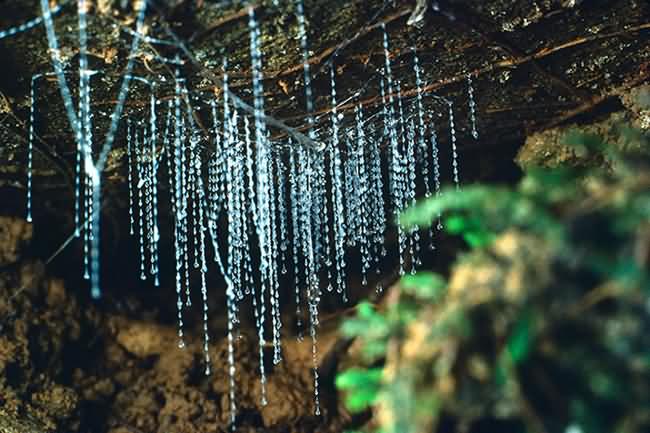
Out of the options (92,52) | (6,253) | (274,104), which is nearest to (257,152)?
(274,104)

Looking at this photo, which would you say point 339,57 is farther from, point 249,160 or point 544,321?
point 544,321

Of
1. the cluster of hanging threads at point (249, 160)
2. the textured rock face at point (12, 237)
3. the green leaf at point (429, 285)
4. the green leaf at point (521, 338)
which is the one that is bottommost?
the green leaf at point (521, 338)

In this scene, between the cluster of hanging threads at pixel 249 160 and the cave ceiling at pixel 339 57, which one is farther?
the cluster of hanging threads at pixel 249 160

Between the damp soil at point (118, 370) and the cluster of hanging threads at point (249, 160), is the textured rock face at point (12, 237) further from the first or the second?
the cluster of hanging threads at point (249, 160)

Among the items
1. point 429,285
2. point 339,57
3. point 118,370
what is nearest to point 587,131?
point 339,57

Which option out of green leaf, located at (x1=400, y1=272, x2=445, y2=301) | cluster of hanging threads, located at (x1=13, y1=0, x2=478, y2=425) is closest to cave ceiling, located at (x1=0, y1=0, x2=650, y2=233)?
cluster of hanging threads, located at (x1=13, y1=0, x2=478, y2=425)

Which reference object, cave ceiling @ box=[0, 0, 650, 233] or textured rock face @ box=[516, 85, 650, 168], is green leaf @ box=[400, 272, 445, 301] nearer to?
cave ceiling @ box=[0, 0, 650, 233]

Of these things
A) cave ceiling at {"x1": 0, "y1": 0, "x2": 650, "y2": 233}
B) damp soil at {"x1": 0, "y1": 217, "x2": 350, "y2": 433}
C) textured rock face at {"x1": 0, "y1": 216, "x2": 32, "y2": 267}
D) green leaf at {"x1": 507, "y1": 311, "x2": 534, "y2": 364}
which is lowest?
damp soil at {"x1": 0, "y1": 217, "x2": 350, "y2": 433}

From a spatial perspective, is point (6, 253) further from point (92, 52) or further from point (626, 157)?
point (626, 157)

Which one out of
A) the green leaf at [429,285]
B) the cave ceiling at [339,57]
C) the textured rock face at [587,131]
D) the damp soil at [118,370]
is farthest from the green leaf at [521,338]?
the damp soil at [118,370]
